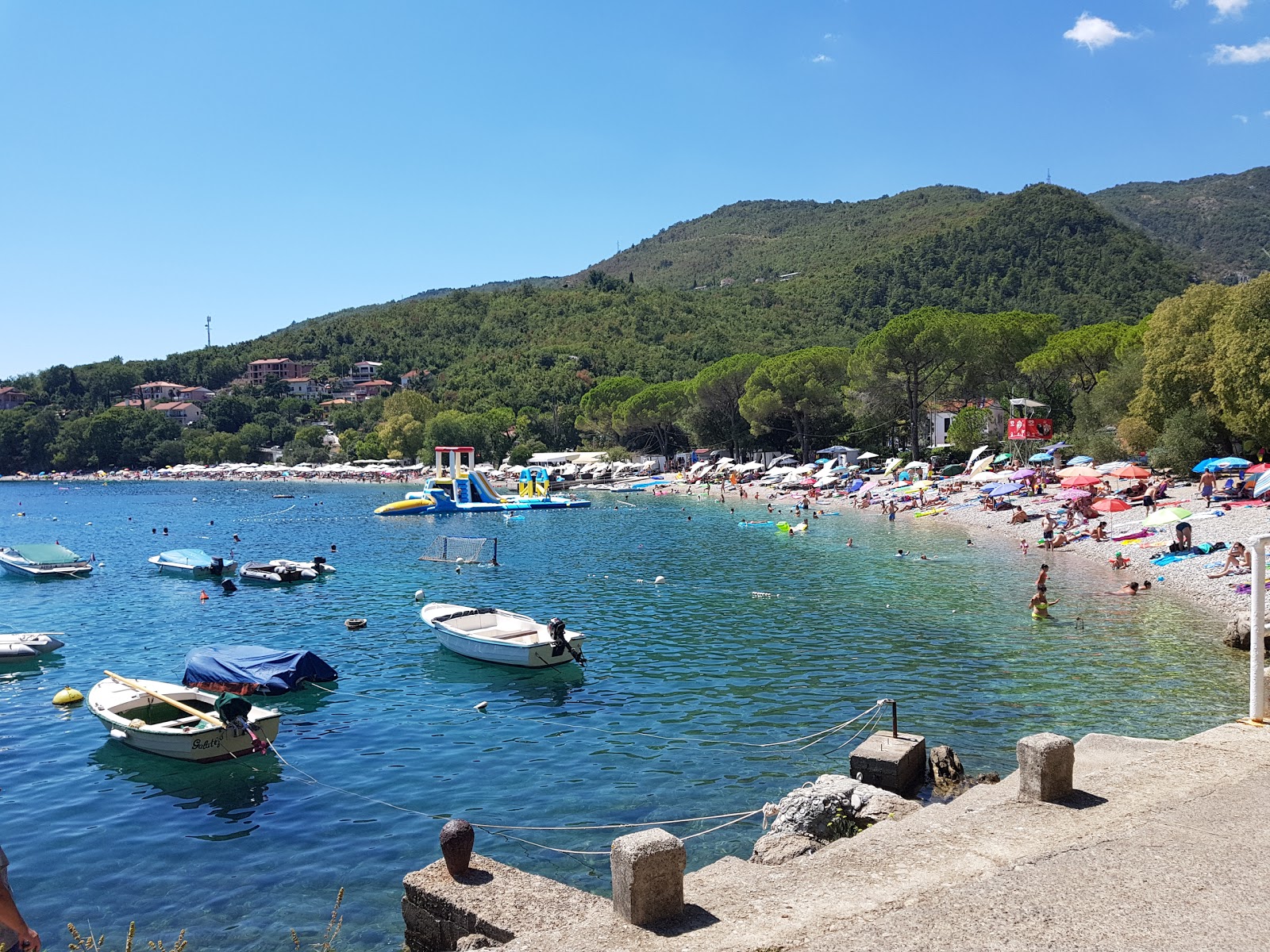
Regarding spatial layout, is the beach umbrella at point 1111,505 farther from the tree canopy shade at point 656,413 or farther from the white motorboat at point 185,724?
the tree canopy shade at point 656,413

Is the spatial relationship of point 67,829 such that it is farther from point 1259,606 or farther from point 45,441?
point 45,441

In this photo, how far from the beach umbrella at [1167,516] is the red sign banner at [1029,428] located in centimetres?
2494

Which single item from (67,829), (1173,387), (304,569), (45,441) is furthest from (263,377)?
(67,829)

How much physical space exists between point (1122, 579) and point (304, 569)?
30128mm

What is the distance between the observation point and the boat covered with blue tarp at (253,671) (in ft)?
62.0

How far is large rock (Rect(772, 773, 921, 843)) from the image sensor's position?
10.8 meters

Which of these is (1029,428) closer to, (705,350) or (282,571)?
(282,571)

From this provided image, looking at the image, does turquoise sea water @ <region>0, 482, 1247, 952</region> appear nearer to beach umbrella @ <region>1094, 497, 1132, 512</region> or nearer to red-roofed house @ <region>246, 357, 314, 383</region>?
beach umbrella @ <region>1094, 497, 1132, 512</region>

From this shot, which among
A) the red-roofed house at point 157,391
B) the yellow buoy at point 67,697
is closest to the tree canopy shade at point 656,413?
the yellow buoy at point 67,697

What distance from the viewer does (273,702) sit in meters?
18.8

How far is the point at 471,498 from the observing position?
70938mm

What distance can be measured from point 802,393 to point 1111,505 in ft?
141

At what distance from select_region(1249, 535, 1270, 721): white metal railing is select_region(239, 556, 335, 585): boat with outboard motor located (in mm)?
32486

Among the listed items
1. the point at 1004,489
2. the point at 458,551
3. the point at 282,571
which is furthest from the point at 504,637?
the point at 1004,489
